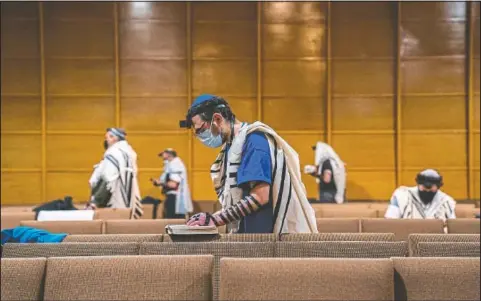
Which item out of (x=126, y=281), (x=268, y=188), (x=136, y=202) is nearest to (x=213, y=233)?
(x=268, y=188)

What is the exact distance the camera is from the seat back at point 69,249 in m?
3.21

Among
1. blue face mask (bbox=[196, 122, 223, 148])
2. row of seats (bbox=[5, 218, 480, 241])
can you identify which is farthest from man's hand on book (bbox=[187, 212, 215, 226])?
row of seats (bbox=[5, 218, 480, 241])

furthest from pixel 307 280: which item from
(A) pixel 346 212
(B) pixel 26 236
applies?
(A) pixel 346 212

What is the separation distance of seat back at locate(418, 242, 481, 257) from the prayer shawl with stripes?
547cm

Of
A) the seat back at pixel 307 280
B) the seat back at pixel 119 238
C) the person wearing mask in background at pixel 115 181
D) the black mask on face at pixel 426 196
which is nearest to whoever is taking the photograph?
the seat back at pixel 307 280

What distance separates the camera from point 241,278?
2496 millimetres

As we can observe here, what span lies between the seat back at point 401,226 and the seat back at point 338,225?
0.05 m

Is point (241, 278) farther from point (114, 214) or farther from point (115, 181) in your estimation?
point (115, 181)

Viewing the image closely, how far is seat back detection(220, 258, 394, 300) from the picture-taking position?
8.11 feet

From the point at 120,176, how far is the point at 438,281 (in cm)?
614

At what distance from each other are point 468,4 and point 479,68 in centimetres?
102

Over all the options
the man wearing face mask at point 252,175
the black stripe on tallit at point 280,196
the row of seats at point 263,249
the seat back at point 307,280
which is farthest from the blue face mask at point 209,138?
the seat back at point 307,280

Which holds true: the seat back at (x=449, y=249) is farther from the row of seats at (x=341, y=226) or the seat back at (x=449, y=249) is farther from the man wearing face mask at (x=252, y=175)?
the row of seats at (x=341, y=226)

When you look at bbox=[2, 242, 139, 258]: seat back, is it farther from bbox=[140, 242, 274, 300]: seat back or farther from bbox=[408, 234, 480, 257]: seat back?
bbox=[408, 234, 480, 257]: seat back
